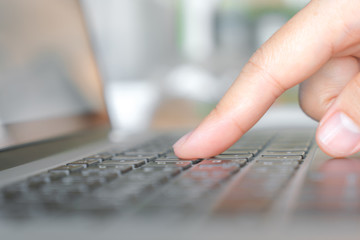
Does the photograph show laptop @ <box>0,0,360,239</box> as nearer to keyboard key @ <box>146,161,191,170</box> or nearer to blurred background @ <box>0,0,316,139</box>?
keyboard key @ <box>146,161,191,170</box>

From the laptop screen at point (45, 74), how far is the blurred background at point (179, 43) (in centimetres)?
54

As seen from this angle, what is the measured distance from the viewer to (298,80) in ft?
1.79

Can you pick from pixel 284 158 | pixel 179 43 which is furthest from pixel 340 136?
pixel 179 43

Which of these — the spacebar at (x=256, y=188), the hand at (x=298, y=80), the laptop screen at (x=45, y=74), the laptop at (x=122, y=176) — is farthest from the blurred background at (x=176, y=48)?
the spacebar at (x=256, y=188)

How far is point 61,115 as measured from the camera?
0.74m

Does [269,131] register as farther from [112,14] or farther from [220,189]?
[112,14]

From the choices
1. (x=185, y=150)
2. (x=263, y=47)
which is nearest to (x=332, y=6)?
(x=263, y=47)

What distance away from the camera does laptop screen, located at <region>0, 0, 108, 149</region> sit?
1.97 feet

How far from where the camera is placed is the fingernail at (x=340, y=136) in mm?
460

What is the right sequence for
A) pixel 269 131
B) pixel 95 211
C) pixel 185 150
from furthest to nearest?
pixel 269 131, pixel 185 150, pixel 95 211

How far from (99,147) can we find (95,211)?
397 millimetres

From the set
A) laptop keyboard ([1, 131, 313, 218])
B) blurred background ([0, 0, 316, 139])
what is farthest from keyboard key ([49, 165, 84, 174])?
blurred background ([0, 0, 316, 139])

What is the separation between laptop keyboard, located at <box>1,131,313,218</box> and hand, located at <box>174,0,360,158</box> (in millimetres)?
31

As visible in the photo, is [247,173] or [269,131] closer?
[247,173]
